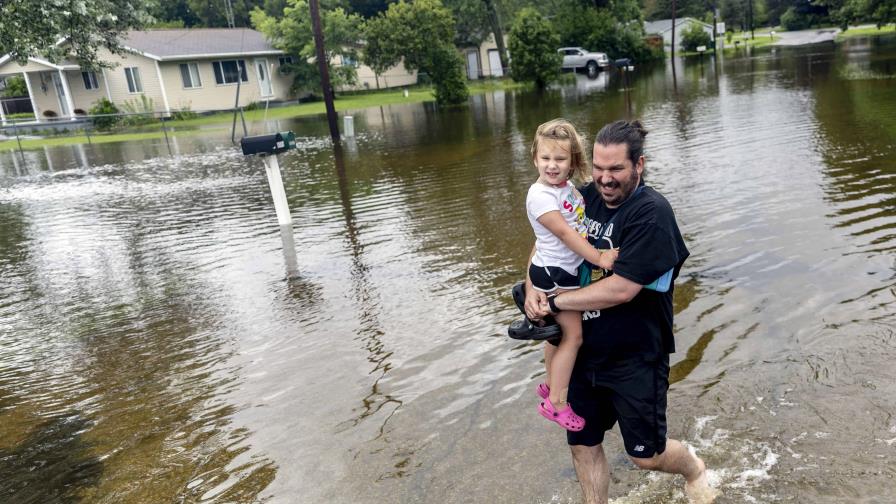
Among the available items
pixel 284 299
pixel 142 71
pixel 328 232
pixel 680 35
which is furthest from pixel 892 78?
pixel 680 35

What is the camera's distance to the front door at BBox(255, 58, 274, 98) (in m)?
43.1

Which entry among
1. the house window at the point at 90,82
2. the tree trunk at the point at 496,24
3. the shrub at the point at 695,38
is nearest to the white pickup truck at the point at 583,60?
the tree trunk at the point at 496,24

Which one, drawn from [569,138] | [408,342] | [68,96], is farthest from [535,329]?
[68,96]

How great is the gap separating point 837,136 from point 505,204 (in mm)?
7622

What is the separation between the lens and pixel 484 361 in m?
5.61

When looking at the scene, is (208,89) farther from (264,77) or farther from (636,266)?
(636,266)

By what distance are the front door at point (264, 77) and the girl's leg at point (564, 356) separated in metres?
42.9

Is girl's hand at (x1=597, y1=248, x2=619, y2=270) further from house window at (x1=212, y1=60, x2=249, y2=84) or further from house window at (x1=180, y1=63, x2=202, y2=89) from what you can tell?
house window at (x1=212, y1=60, x2=249, y2=84)

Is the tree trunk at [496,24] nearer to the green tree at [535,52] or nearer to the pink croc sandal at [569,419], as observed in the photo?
the green tree at [535,52]

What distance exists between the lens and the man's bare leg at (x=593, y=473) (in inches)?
130

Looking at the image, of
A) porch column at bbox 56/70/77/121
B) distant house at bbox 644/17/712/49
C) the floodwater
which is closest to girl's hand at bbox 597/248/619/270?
the floodwater

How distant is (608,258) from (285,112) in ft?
122

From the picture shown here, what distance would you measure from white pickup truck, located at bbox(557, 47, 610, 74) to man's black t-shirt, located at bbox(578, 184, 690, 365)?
148 feet

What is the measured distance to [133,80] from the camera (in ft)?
129
